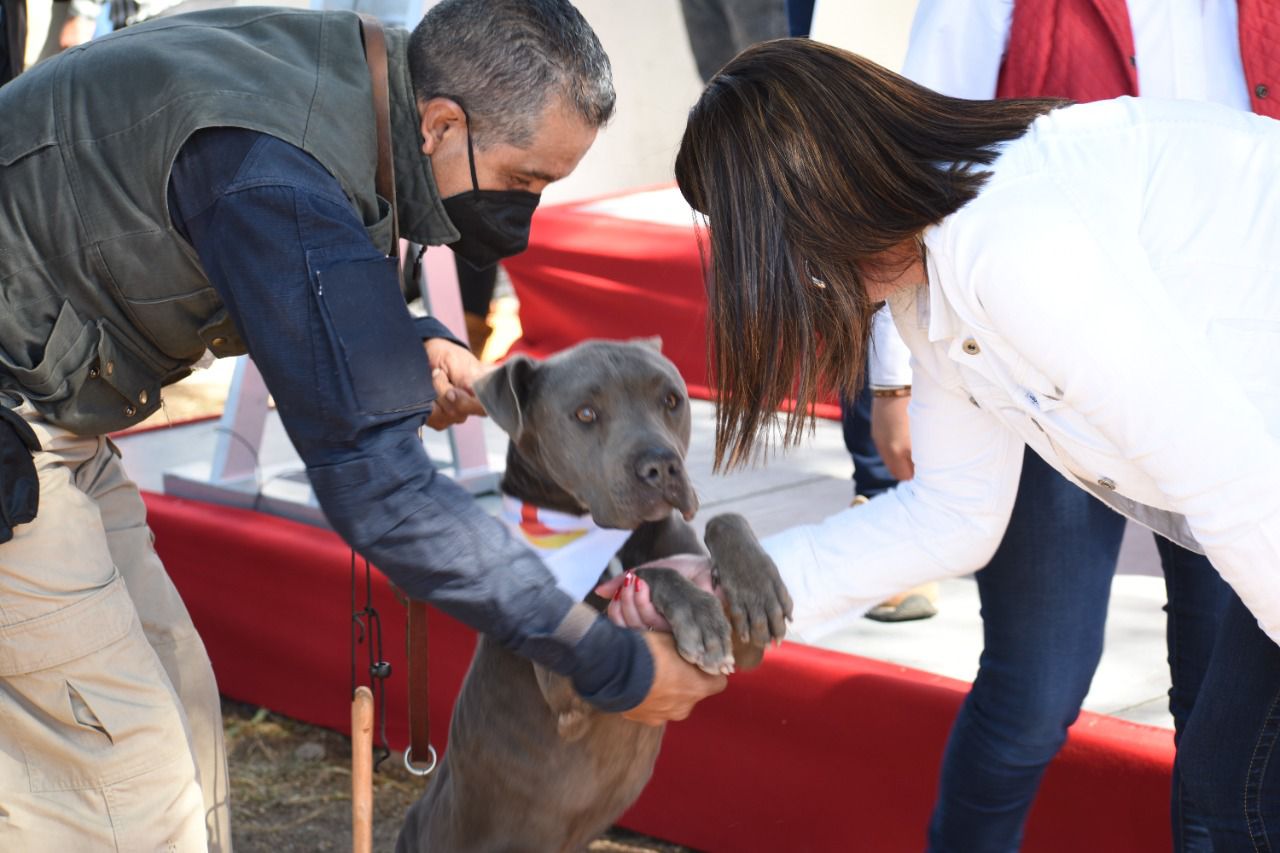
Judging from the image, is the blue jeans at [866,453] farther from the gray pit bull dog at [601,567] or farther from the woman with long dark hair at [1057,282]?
the woman with long dark hair at [1057,282]

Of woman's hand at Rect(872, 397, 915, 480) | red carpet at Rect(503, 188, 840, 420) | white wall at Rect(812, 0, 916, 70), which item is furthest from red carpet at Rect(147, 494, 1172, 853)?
white wall at Rect(812, 0, 916, 70)

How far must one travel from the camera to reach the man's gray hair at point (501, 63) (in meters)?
1.93

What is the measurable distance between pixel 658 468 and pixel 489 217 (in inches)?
18.1

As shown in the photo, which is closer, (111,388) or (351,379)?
(351,379)

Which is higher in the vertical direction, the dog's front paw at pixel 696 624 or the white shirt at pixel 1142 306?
the white shirt at pixel 1142 306

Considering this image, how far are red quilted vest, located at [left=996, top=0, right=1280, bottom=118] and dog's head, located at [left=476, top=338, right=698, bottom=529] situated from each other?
0.76 metres

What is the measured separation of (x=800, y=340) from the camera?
1750 millimetres

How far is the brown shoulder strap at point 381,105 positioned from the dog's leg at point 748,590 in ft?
2.18

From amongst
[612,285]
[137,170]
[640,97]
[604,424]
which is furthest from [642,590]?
[640,97]

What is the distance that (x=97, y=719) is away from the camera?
6.64ft

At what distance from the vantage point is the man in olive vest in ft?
5.65

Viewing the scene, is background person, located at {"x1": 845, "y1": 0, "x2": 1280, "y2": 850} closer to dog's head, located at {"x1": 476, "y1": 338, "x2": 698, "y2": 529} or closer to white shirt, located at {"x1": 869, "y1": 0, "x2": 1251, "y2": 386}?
white shirt, located at {"x1": 869, "y1": 0, "x2": 1251, "y2": 386}

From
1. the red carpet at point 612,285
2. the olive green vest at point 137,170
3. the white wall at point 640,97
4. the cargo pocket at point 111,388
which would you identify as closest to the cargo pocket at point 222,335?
the olive green vest at point 137,170

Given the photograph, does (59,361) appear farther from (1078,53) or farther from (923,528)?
(1078,53)
